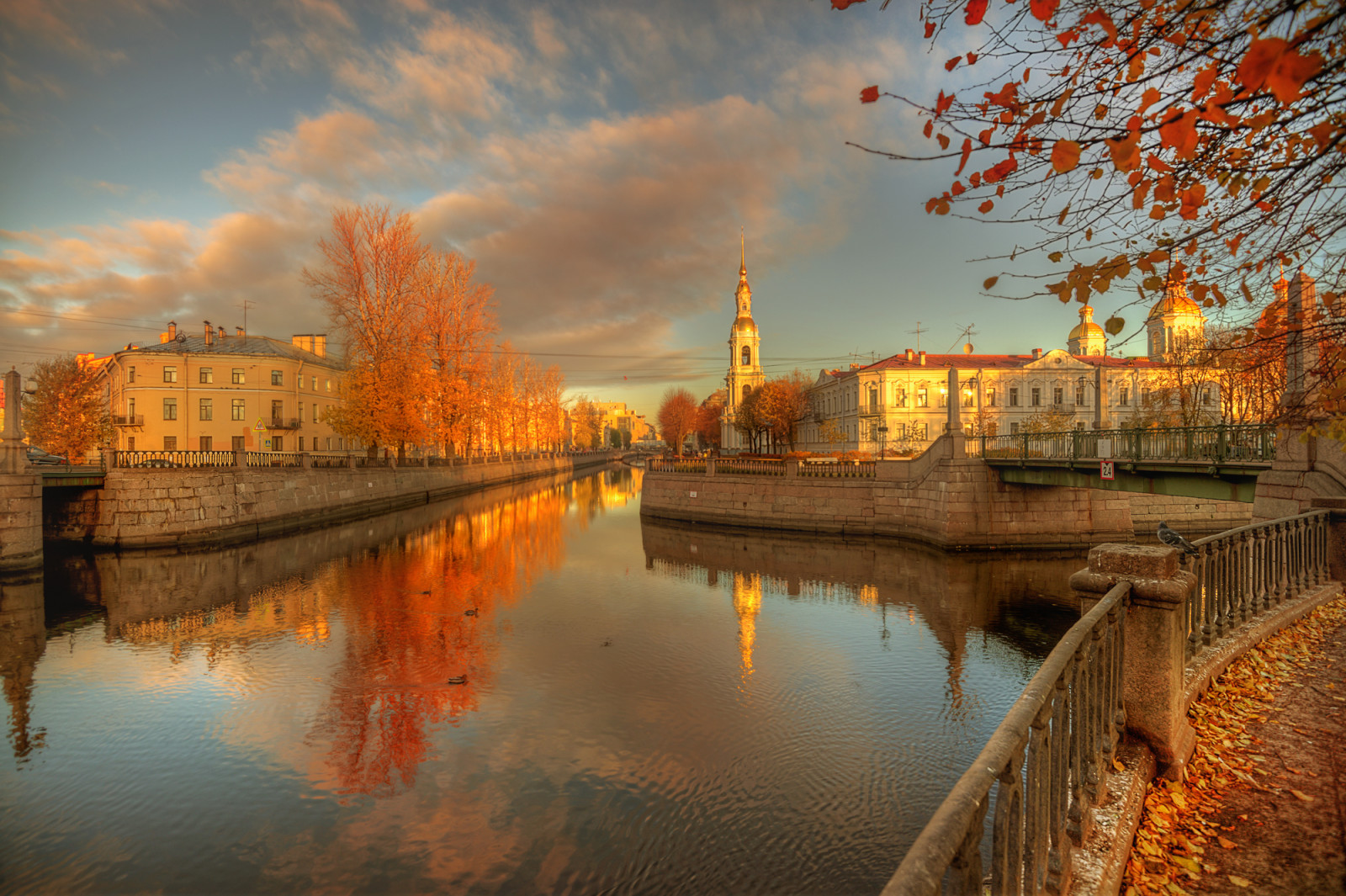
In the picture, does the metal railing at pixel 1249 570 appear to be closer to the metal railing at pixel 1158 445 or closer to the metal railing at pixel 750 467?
the metal railing at pixel 1158 445

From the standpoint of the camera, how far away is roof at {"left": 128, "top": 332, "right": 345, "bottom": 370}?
48.7 m

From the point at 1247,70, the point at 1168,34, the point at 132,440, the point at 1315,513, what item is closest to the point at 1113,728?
the point at 1247,70

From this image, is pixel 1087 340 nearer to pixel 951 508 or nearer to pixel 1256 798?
pixel 951 508

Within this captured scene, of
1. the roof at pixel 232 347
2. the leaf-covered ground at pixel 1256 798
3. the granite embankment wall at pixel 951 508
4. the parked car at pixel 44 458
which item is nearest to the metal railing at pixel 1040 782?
the leaf-covered ground at pixel 1256 798

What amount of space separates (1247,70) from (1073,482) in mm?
20173

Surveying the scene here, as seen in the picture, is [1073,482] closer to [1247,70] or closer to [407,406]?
[1247,70]

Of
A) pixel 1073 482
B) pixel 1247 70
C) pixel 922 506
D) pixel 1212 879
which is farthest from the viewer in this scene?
pixel 922 506

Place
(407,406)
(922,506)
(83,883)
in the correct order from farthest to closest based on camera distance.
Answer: (407,406) → (922,506) → (83,883)

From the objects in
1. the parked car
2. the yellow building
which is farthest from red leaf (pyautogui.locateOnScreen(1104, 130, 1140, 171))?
the yellow building

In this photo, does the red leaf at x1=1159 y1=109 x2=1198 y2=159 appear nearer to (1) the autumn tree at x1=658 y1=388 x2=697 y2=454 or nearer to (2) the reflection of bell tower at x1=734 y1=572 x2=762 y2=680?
(2) the reflection of bell tower at x1=734 y1=572 x2=762 y2=680

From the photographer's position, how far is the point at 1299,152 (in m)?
4.18

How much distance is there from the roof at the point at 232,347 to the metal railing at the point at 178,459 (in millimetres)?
27218

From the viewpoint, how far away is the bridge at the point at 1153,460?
47.1 feet

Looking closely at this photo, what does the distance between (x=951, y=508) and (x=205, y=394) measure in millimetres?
52399
